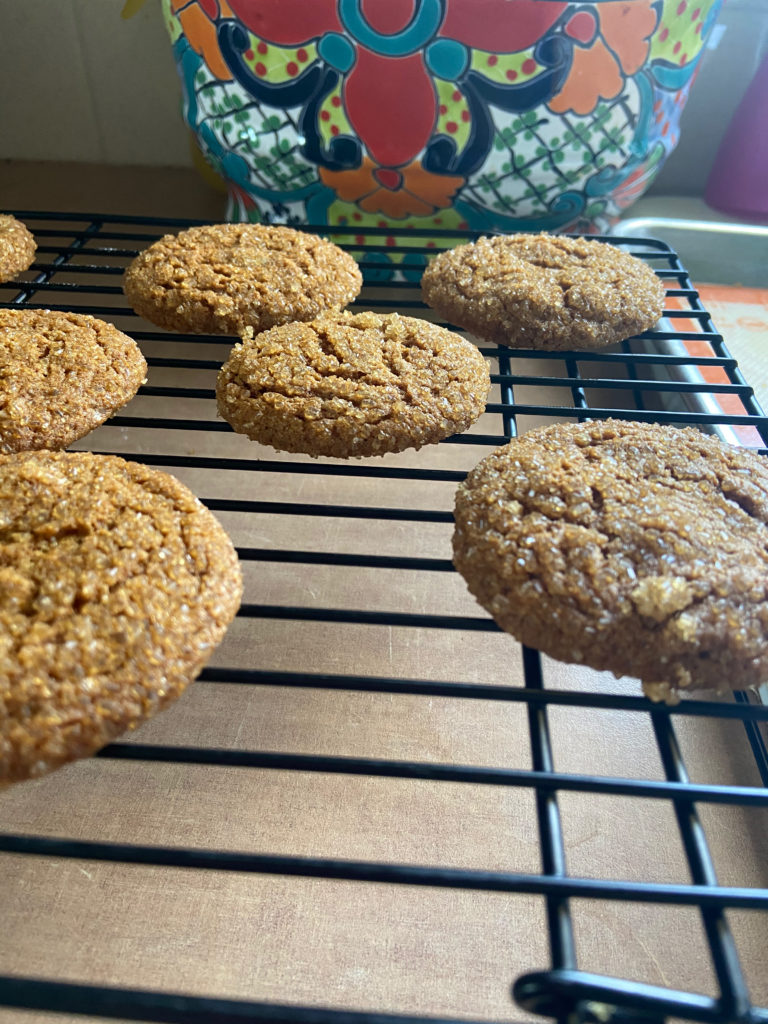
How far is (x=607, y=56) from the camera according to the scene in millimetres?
1163

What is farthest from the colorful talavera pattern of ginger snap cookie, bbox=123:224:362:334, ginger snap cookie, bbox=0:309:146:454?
ginger snap cookie, bbox=0:309:146:454

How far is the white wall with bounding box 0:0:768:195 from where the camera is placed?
155 centimetres

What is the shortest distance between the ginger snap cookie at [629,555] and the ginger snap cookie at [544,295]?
28 centimetres

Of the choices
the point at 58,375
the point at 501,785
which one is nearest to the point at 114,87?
the point at 58,375

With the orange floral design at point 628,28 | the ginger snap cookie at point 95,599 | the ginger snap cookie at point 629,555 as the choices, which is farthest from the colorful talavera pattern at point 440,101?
the ginger snap cookie at point 95,599

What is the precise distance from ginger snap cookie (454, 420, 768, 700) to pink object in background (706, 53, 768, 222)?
3.30 feet

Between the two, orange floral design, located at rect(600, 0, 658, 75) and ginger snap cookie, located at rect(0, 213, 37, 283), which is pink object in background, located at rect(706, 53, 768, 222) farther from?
ginger snap cookie, located at rect(0, 213, 37, 283)

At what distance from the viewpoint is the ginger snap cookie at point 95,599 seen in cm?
59

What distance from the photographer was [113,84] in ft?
5.36

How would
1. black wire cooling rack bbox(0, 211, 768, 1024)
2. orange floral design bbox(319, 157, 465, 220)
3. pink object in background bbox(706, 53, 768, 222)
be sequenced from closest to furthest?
black wire cooling rack bbox(0, 211, 768, 1024) → orange floral design bbox(319, 157, 465, 220) → pink object in background bbox(706, 53, 768, 222)

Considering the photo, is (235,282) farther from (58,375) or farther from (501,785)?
(501,785)

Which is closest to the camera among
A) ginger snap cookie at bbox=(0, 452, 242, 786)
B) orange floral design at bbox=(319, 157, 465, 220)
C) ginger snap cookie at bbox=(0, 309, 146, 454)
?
ginger snap cookie at bbox=(0, 452, 242, 786)

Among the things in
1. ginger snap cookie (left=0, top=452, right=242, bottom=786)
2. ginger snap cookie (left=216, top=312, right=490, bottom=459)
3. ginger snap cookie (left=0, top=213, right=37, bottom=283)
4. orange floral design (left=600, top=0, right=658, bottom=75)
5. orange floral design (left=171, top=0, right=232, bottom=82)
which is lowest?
ginger snap cookie (left=0, top=213, right=37, bottom=283)

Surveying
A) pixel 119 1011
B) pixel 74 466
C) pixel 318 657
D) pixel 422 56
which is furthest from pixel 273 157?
pixel 119 1011
